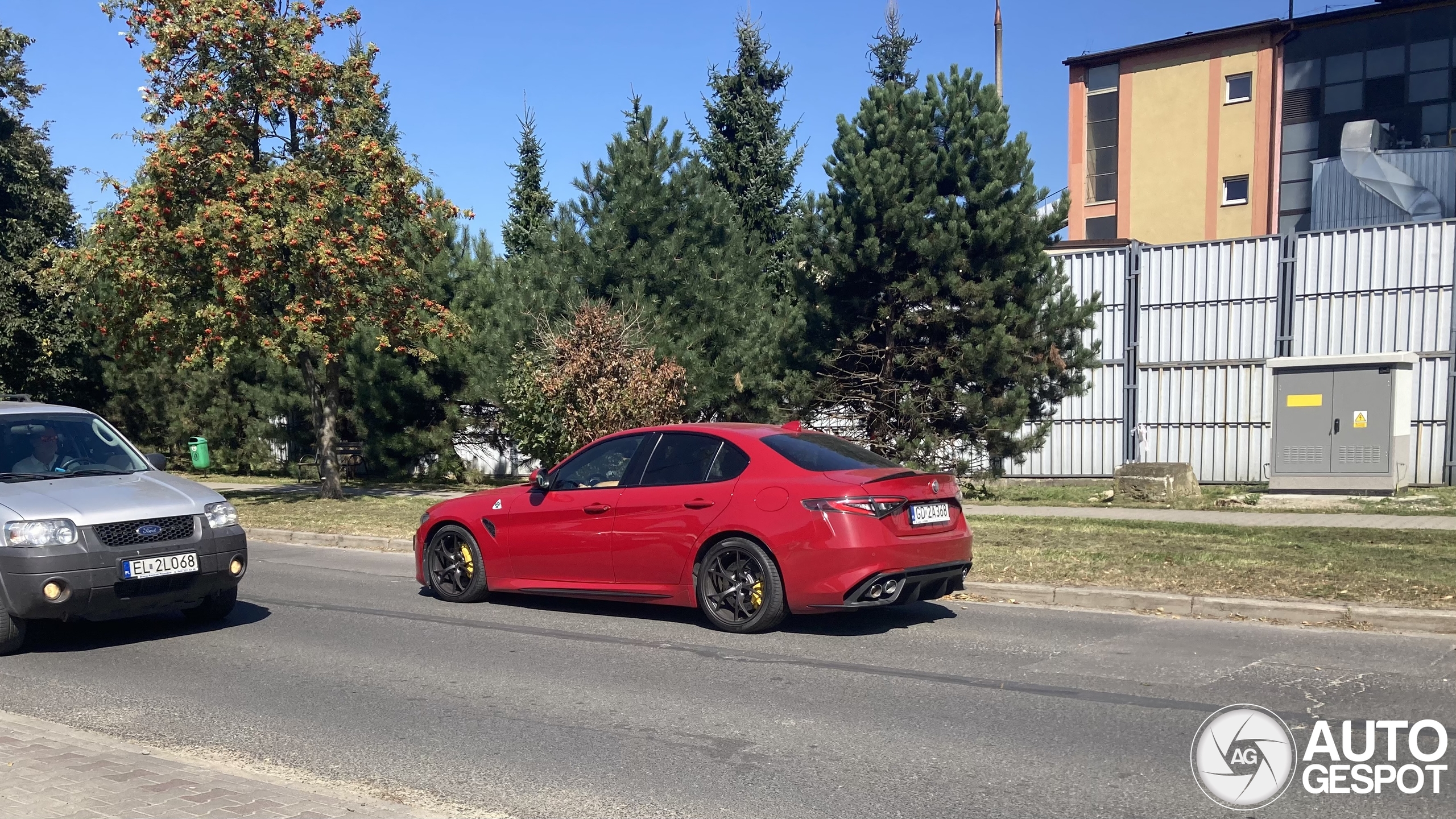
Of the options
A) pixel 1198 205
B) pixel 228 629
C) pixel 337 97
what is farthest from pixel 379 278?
pixel 1198 205

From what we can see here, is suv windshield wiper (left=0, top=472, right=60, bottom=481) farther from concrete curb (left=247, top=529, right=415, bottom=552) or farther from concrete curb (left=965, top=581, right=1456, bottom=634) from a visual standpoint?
concrete curb (left=965, top=581, right=1456, bottom=634)

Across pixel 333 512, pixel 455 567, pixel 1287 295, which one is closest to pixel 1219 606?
pixel 455 567

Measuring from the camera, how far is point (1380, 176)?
115 feet

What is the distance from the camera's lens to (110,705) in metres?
6.60

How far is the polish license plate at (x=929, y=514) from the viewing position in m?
8.24

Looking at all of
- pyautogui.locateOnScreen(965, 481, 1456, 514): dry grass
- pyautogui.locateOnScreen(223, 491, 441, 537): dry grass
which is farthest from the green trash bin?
pyautogui.locateOnScreen(965, 481, 1456, 514): dry grass

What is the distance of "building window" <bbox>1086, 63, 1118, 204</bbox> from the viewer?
45.9 m

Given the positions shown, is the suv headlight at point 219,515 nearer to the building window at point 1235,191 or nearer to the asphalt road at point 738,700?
the asphalt road at point 738,700

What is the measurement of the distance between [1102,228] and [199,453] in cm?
3543

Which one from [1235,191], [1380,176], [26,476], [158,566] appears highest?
[1235,191]

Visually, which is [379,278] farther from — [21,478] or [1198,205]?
[1198,205]

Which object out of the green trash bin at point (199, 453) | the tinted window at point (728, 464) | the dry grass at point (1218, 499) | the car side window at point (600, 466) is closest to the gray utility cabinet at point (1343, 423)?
the dry grass at point (1218, 499)

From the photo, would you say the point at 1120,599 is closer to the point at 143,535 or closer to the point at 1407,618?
the point at 1407,618

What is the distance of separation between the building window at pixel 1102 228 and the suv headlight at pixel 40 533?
4323 centimetres
